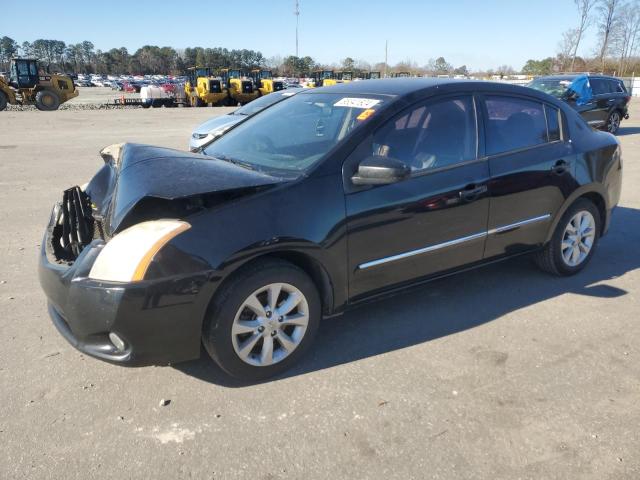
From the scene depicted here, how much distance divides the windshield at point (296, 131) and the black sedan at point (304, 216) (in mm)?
15

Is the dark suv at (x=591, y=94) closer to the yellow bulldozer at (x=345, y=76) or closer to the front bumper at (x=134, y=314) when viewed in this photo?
the front bumper at (x=134, y=314)

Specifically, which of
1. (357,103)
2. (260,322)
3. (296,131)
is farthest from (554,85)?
(260,322)

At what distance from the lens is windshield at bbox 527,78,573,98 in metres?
13.7

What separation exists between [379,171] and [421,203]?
515 millimetres

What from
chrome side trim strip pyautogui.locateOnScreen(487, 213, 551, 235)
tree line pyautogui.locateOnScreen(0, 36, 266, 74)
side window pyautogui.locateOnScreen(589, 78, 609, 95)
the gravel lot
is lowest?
the gravel lot

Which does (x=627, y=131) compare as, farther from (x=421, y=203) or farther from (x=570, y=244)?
(x=421, y=203)

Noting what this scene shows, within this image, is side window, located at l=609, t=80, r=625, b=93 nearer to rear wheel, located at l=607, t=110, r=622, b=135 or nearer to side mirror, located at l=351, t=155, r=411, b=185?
rear wheel, located at l=607, t=110, r=622, b=135

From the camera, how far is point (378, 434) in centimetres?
257

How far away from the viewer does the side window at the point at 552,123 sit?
14.0ft

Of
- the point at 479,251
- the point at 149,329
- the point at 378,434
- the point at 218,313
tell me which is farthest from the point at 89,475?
the point at 479,251

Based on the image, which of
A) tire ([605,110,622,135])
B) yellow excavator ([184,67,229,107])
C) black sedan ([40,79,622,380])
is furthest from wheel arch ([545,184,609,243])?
yellow excavator ([184,67,229,107])

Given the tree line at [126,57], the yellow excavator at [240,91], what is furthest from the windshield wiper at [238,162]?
the tree line at [126,57]

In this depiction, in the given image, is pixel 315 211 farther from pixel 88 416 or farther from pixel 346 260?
pixel 88 416

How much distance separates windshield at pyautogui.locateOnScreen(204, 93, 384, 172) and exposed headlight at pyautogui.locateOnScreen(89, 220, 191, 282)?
908 mm
